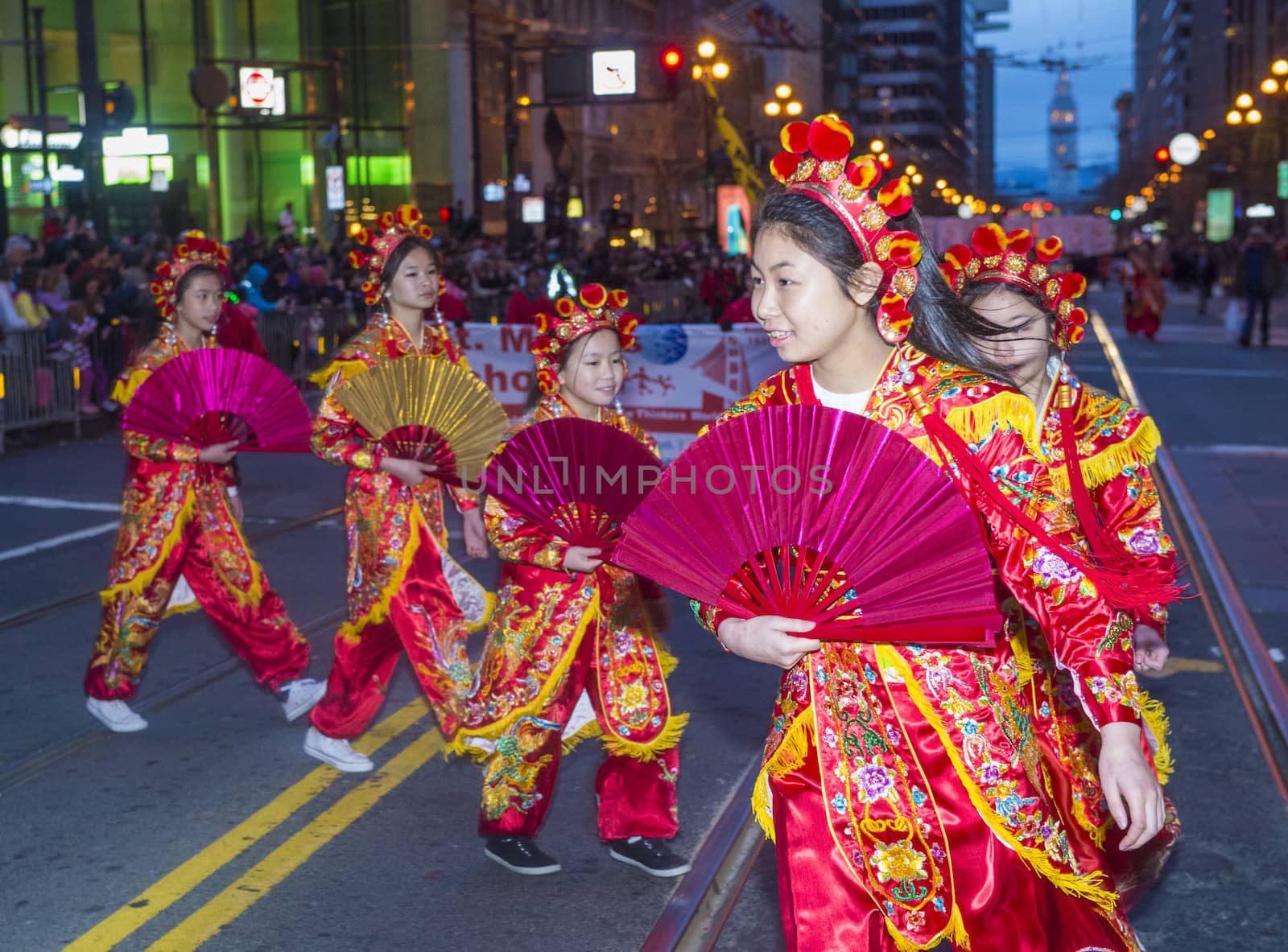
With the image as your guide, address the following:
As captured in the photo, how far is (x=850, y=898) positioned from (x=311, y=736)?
3.36 meters

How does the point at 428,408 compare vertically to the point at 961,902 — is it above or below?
above

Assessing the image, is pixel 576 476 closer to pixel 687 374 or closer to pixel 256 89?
pixel 687 374

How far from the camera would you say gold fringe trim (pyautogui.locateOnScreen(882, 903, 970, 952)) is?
8.57 ft

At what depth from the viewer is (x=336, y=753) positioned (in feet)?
18.2

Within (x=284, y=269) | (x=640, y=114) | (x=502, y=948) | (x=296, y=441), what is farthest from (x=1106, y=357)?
(x=640, y=114)

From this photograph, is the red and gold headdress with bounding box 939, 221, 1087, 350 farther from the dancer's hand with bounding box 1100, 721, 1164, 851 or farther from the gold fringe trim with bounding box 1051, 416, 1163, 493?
the dancer's hand with bounding box 1100, 721, 1164, 851

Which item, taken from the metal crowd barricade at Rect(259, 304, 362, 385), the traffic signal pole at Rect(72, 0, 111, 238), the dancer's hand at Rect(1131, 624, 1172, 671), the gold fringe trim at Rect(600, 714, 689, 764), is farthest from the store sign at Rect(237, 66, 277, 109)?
the dancer's hand at Rect(1131, 624, 1172, 671)

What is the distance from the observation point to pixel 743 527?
2.56 meters

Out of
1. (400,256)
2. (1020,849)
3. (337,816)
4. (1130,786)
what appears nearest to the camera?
(1130,786)

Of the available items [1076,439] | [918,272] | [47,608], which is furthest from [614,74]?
[918,272]

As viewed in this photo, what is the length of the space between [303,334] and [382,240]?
1405cm

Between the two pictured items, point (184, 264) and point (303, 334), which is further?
point (303, 334)

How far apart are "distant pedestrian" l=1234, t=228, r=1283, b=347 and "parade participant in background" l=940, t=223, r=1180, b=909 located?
21.8m

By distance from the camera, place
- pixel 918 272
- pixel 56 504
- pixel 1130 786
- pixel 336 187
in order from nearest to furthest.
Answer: pixel 1130 786
pixel 918 272
pixel 56 504
pixel 336 187
